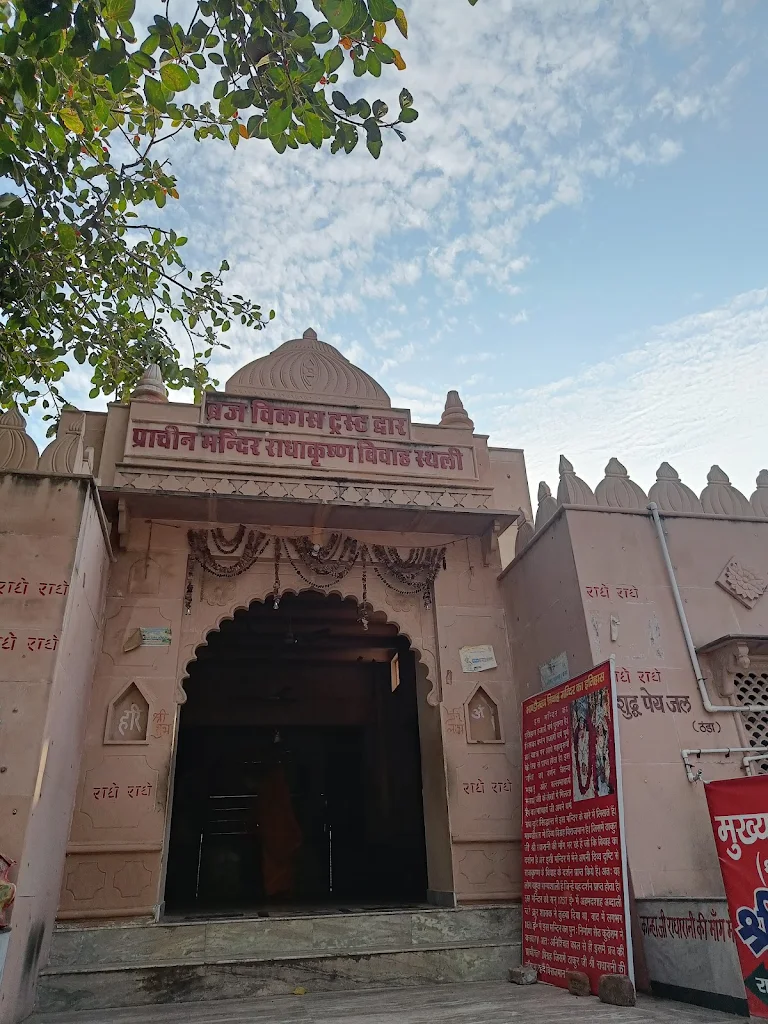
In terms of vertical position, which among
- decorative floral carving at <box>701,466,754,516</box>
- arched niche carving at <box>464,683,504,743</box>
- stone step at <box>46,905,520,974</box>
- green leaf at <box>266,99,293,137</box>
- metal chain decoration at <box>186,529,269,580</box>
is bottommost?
stone step at <box>46,905,520,974</box>

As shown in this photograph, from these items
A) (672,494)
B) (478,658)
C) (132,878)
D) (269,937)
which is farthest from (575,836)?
(132,878)

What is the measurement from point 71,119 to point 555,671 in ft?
18.5

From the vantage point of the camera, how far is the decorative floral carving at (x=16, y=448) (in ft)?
16.9

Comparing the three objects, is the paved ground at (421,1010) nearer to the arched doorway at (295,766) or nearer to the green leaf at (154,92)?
the arched doorway at (295,766)

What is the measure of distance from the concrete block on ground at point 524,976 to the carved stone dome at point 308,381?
508cm

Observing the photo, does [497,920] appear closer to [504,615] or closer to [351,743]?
[504,615]

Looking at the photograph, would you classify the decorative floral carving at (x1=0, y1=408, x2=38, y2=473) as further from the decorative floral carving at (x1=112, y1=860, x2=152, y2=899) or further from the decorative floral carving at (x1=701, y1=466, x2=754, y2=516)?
the decorative floral carving at (x1=701, y1=466, x2=754, y2=516)

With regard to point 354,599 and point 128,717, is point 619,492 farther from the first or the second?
point 128,717

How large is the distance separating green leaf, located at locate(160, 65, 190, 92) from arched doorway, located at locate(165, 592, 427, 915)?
20.4ft

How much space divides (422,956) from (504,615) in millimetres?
3007

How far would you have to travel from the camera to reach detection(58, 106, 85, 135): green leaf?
493 centimetres

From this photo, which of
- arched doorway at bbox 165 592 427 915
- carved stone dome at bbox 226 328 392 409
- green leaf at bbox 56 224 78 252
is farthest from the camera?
arched doorway at bbox 165 592 427 915

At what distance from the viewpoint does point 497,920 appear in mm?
5422

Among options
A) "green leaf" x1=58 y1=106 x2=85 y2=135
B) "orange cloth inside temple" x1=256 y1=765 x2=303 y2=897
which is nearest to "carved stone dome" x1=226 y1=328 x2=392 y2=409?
"green leaf" x1=58 y1=106 x2=85 y2=135
